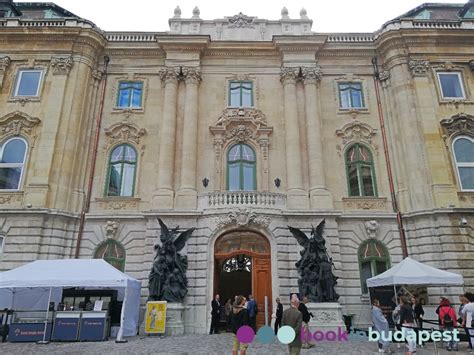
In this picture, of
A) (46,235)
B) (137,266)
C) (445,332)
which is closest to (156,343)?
(137,266)

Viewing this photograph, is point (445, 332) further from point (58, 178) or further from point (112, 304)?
point (58, 178)

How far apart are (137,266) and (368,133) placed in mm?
13294

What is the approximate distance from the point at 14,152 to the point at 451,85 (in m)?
22.7

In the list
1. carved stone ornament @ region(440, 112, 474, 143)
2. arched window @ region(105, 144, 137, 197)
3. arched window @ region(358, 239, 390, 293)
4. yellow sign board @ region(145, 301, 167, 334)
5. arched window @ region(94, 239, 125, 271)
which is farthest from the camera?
arched window @ region(105, 144, 137, 197)

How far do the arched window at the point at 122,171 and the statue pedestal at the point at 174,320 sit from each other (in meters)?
6.24

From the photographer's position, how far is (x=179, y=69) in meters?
20.4

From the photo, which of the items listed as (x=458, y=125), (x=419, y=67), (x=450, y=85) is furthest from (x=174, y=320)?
(x=450, y=85)

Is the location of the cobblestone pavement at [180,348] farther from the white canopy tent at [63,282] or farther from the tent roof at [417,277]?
the tent roof at [417,277]

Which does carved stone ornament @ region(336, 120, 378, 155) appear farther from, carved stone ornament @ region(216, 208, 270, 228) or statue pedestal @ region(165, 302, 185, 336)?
statue pedestal @ region(165, 302, 185, 336)

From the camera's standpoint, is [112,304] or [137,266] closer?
[112,304]

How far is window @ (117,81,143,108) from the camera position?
2050 centimetres

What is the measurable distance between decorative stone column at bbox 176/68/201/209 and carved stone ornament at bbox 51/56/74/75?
6079mm

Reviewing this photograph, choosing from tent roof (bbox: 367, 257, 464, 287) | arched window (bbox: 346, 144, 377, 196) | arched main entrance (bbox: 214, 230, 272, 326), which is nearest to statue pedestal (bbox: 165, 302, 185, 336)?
arched main entrance (bbox: 214, 230, 272, 326)

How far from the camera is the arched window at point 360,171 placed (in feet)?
61.2
